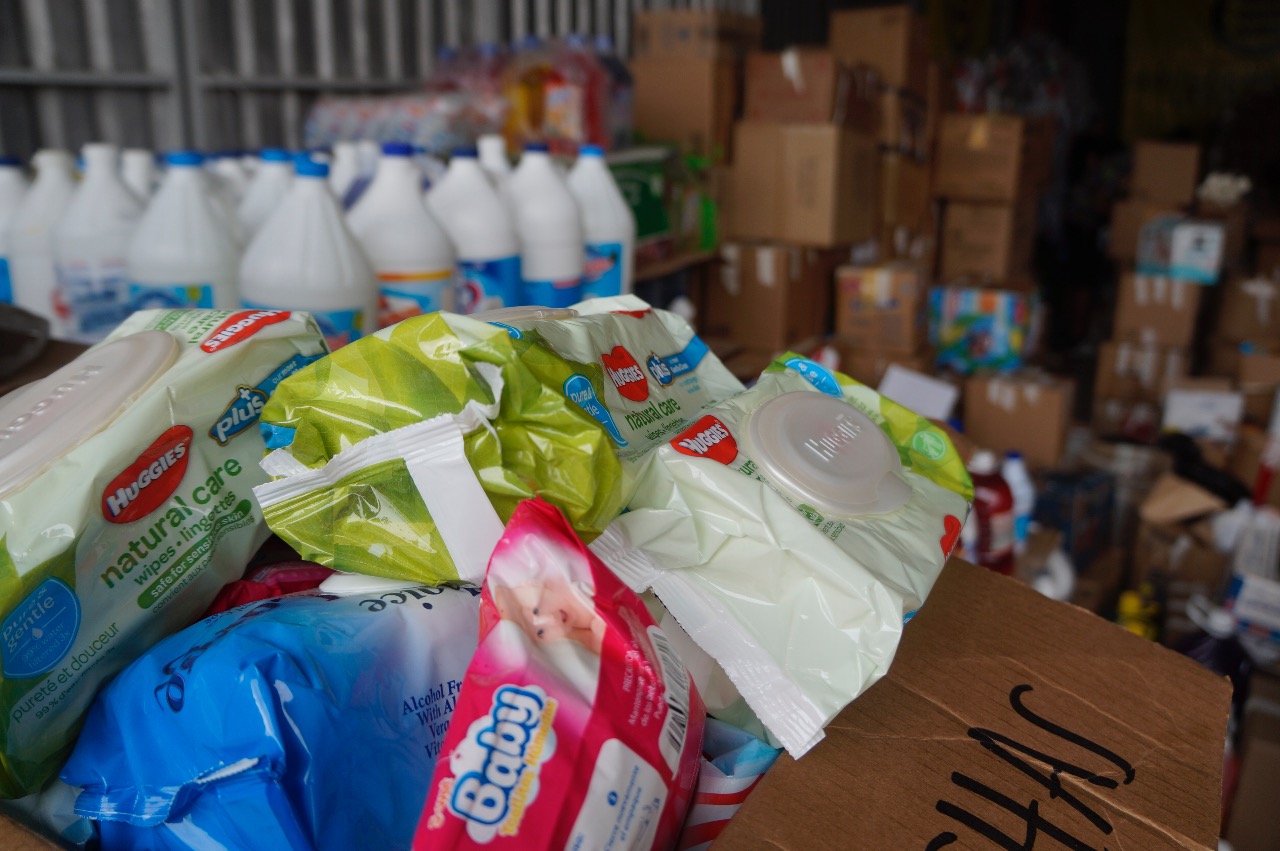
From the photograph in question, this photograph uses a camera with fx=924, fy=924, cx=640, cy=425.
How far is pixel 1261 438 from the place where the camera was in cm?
288

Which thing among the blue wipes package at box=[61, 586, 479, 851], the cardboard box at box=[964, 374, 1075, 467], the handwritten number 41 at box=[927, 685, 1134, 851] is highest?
the blue wipes package at box=[61, 586, 479, 851]

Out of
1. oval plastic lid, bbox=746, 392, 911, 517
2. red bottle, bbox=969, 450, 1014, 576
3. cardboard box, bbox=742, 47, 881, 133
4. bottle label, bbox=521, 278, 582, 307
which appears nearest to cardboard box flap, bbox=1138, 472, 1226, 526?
red bottle, bbox=969, 450, 1014, 576

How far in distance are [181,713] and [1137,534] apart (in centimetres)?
268

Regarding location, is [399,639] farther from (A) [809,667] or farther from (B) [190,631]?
(A) [809,667]

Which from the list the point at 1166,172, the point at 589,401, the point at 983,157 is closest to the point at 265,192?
the point at 589,401

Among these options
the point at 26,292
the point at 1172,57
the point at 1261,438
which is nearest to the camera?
the point at 26,292

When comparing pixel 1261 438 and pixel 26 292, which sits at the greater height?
pixel 26 292

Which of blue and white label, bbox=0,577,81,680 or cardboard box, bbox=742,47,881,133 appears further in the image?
cardboard box, bbox=742,47,881,133

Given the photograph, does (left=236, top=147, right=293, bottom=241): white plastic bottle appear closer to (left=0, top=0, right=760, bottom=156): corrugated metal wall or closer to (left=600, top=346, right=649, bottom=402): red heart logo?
(left=600, top=346, right=649, bottom=402): red heart logo

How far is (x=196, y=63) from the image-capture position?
6.84 ft

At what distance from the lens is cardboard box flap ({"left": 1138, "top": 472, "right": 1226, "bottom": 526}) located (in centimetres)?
Answer: 245

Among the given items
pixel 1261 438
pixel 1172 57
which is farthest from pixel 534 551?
pixel 1172 57

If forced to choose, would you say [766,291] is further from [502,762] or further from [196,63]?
[502,762]

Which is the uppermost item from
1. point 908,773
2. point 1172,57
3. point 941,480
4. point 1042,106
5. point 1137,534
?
point 1172,57
